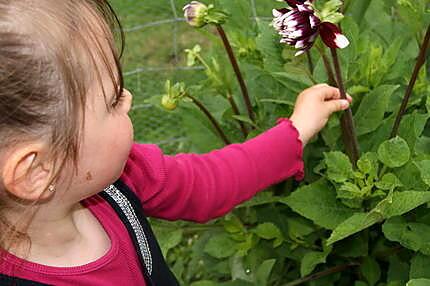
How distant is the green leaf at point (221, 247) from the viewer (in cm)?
158

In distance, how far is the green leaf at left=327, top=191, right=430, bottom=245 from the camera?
1.18m

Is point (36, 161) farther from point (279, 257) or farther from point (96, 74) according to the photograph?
point (279, 257)

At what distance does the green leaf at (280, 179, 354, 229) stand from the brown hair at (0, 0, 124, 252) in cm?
38

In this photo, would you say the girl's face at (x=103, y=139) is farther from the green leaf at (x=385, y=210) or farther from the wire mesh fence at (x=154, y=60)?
the wire mesh fence at (x=154, y=60)

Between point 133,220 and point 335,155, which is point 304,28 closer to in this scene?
point 335,155

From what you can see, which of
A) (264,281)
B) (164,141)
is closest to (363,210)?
(264,281)

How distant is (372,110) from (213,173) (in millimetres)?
255

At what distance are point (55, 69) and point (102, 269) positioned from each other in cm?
31

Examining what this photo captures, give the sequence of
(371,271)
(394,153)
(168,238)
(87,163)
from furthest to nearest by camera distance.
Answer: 1. (168,238)
2. (371,271)
3. (394,153)
4. (87,163)

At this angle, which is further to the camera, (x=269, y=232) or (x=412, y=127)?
(x=269, y=232)

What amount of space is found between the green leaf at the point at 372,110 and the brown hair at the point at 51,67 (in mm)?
450

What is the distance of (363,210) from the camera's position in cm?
135

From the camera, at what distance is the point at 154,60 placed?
290cm

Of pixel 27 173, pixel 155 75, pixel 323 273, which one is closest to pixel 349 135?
pixel 323 273
